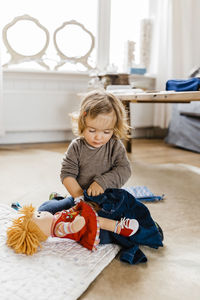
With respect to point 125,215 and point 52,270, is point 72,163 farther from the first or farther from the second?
point 52,270

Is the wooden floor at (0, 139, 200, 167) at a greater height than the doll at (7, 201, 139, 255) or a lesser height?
lesser

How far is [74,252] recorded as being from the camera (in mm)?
884

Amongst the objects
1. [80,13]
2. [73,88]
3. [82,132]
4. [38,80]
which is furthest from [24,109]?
[82,132]

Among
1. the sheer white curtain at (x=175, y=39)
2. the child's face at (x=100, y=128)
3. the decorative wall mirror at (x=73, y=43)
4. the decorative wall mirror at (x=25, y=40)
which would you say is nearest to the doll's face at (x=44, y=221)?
the child's face at (x=100, y=128)

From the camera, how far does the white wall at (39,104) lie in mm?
2686

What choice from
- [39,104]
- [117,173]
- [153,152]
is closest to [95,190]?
[117,173]

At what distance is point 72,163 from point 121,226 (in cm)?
28

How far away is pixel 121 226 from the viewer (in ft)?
3.07

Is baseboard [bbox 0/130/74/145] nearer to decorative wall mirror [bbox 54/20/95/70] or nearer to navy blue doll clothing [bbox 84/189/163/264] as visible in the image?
decorative wall mirror [bbox 54/20/95/70]

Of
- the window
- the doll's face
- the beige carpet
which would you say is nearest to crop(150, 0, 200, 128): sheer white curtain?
the window

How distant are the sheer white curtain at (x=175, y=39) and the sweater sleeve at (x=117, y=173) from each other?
7.17 ft

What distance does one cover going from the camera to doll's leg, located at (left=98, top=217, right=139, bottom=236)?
93 centimetres

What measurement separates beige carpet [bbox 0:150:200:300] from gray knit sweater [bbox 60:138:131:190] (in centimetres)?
27

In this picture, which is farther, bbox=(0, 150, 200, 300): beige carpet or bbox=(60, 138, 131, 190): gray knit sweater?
bbox=(60, 138, 131, 190): gray knit sweater
